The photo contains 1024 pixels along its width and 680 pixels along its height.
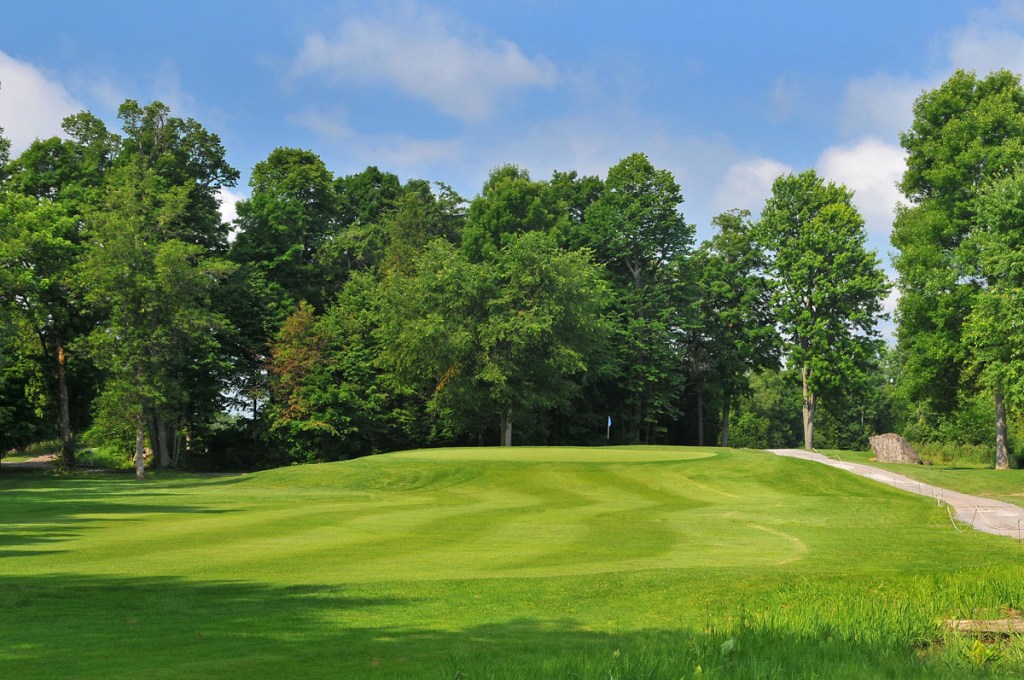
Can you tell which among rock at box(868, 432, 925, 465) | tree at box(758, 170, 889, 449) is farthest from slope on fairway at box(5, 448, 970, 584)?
tree at box(758, 170, 889, 449)

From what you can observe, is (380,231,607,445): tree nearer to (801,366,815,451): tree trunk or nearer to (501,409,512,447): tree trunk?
(501,409,512,447): tree trunk

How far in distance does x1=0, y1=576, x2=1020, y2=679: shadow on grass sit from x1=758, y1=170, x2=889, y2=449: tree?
2074 inches

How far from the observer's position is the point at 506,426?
5884cm

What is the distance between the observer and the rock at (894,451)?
45.8 m

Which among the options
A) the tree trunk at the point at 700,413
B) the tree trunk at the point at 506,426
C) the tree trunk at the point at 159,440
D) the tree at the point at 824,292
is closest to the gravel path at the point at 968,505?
the tree at the point at 824,292

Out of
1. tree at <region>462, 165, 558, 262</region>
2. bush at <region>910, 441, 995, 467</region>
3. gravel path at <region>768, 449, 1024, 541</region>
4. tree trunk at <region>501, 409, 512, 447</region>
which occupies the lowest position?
bush at <region>910, 441, 995, 467</region>

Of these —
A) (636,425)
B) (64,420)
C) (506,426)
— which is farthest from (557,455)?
(64,420)

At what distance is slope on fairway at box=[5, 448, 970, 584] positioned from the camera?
46.3 feet

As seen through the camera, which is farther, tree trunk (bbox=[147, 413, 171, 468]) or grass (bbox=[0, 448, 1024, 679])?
tree trunk (bbox=[147, 413, 171, 468])

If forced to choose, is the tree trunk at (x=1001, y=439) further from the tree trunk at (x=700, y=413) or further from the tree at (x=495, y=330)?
the tree trunk at (x=700, y=413)

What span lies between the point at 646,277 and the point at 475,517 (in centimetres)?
5368

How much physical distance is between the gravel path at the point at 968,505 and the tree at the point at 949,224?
839cm

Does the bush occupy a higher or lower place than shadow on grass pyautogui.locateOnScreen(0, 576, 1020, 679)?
lower

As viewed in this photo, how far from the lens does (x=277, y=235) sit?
66.4 meters
